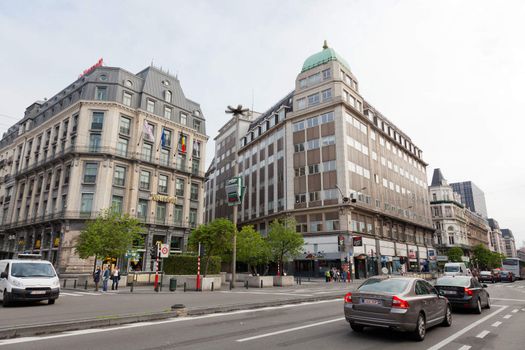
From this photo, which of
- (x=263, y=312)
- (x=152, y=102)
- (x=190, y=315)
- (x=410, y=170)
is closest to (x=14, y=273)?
(x=190, y=315)

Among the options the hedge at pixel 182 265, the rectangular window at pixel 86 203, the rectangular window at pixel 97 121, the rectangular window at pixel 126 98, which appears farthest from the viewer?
the rectangular window at pixel 126 98

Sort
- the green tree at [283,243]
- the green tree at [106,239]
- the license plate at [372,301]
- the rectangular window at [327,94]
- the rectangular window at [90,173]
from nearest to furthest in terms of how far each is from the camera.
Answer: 1. the license plate at [372,301]
2. the green tree at [106,239]
3. the green tree at [283,243]
4. the rectangular window at [90,173]
5. the rectangular window at [327,94]

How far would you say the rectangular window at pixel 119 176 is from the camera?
43.3 m

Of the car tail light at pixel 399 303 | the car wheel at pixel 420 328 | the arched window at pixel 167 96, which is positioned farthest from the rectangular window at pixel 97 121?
the car wheel at pixel 420 328

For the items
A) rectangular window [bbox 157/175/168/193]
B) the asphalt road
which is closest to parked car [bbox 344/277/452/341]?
the asphalt road

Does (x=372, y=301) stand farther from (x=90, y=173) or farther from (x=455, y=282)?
(x=90, y=173)

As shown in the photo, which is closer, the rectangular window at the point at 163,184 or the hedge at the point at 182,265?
the hedge at the point at 182,265

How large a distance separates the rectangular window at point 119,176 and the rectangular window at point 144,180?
7.01ft

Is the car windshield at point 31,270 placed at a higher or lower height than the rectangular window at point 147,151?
lower

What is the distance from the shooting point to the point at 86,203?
4147 centimetres

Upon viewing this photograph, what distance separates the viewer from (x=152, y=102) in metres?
48.3

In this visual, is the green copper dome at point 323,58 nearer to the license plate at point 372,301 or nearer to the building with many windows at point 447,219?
the license plate at point 372,301

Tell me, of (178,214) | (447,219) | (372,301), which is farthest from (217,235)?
(447,219)

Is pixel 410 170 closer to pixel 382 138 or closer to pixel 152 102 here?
pixel 382 138
